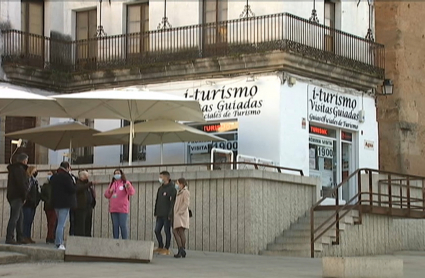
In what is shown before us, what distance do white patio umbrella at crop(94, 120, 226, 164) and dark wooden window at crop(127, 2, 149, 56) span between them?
4073 millimetres

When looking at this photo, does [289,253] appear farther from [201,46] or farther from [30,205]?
[201,46]

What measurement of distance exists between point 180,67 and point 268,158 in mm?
3949

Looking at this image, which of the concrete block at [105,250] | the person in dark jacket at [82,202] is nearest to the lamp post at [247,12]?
the person in dark jacket at [82,202]

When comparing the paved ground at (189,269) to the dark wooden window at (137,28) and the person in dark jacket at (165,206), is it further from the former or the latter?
the dark wooden window at (137,28)

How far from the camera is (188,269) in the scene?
17.7 meters

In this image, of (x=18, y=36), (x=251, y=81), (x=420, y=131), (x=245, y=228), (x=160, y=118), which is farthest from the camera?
(x=420, y=131)

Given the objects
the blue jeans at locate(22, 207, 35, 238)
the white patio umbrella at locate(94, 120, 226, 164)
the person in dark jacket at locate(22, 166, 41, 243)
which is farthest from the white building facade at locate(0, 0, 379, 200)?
the blue jeans at locate(22, 207, 35, 238)

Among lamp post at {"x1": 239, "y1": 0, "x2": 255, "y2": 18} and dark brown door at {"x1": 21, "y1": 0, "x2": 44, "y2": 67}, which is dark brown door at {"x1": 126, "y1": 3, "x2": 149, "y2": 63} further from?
lamp post at {"x1": 239, "y1": 0, "x2": 255, "y2": 18}

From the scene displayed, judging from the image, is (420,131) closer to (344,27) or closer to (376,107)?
(376,107)

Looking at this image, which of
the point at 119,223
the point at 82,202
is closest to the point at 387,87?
the point at 119,223

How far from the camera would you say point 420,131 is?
34.5 metres

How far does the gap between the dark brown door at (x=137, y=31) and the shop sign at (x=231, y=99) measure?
2.30 meters

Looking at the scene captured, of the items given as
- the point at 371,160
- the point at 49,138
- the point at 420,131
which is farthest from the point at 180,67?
the point at 420,131

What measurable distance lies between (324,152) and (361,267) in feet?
44.0
